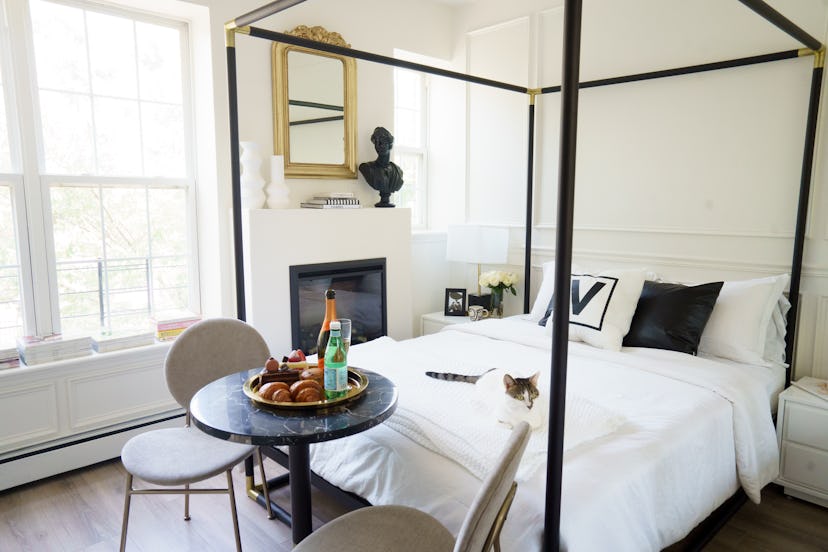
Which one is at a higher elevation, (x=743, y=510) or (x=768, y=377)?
(x=768, y=377)

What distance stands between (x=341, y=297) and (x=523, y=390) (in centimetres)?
225

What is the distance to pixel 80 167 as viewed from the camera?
326 centimetres

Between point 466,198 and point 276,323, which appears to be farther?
point 466,198

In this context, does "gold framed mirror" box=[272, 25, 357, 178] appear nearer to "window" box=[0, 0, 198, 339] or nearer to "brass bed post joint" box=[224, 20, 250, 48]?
Result: "window" box=[0, 0, 198, 339]

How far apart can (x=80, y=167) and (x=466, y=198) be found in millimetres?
2708

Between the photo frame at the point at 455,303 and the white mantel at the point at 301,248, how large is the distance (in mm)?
438

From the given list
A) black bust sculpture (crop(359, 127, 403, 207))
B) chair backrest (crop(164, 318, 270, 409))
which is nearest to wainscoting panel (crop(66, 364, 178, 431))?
chair backrest (crop(164, 318, 270, 409))

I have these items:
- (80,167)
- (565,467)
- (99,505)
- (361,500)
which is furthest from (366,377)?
(80,167)

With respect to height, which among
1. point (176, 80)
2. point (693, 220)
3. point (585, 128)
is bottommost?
point (693, 220)

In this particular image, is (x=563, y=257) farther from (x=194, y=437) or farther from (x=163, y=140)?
(x=163, y=140)

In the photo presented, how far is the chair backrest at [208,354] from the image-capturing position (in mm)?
2477

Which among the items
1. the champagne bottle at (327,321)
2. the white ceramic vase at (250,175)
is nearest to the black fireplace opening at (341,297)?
the white ceramic vase at (250,175)

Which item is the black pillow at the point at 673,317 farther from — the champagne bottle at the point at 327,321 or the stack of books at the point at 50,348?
the stack of books at the point at 50,348

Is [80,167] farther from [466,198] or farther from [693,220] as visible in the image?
[693,220]
